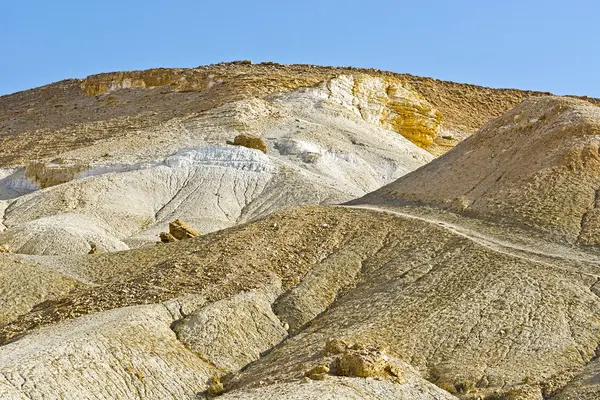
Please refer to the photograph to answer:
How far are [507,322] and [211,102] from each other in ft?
174

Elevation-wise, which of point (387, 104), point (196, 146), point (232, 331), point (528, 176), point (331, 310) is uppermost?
point (387, 104)

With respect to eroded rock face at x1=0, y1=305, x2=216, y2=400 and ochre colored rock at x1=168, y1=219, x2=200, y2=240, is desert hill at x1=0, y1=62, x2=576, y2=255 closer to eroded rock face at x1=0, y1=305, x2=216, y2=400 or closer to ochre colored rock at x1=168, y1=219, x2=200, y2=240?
ochre colored rock at x1=168, y1=219, x2=200, y2=240

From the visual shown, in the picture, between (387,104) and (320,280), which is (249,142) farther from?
(320,280)

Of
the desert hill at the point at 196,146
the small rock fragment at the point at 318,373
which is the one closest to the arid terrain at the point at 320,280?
the small rock fragment at the point at 318,373

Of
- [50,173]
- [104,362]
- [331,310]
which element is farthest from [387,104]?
[104,362]

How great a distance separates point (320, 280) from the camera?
28.5m

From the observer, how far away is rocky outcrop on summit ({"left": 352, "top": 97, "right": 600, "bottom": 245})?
32156 millimetres

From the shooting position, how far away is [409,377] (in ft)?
66.9

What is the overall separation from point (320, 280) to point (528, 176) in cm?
1055

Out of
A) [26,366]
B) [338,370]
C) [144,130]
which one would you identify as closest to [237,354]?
[338,370]

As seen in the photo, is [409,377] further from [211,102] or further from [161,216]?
[211,102]

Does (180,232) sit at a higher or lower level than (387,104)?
lower

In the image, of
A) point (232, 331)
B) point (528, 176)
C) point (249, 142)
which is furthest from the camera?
point (249, 142)

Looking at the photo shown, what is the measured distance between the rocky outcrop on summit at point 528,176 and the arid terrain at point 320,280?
9cm
